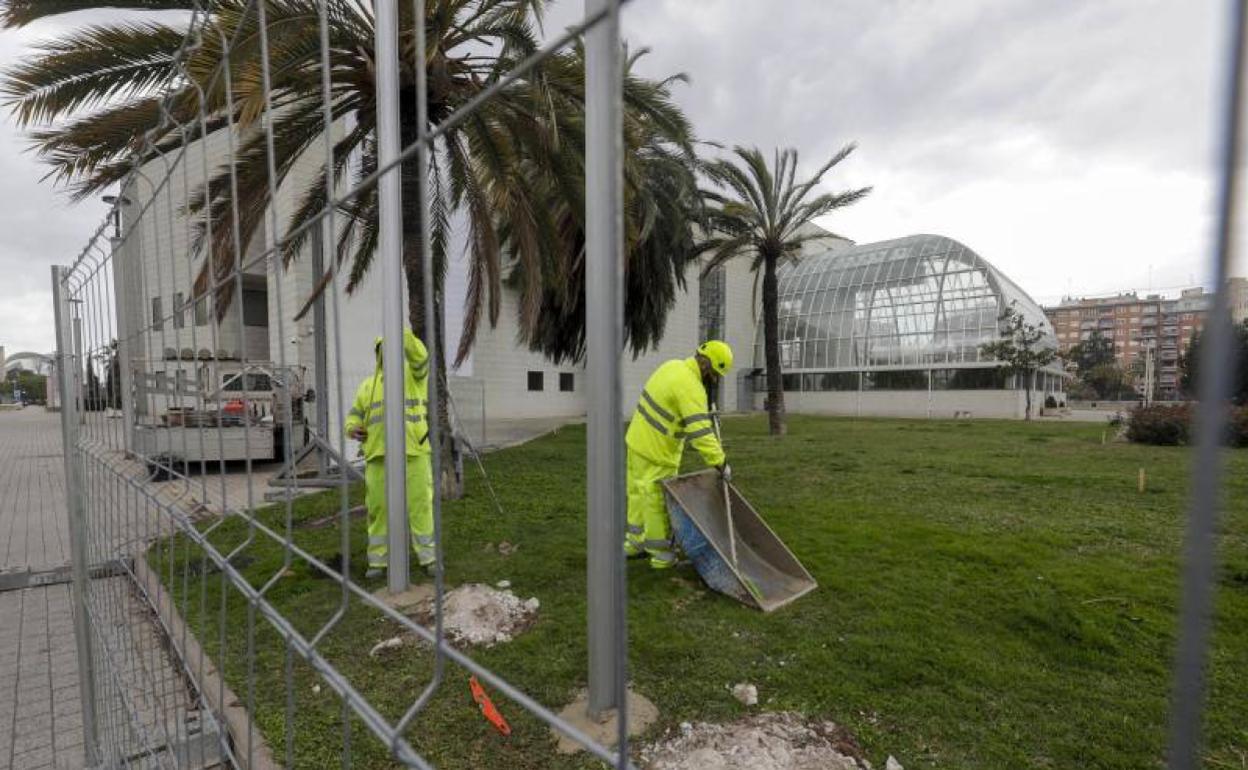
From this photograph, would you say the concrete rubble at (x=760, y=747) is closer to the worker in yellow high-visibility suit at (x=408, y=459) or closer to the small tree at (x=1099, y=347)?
the small tree at (x=1099, y=347)

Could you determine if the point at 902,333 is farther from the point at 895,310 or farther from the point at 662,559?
the point at 662,559

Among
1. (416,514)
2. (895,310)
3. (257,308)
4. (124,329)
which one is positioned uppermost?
(895,310)

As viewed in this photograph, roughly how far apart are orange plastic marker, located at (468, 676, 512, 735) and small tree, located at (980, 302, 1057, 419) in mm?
28151

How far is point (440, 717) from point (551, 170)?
522 centimetres

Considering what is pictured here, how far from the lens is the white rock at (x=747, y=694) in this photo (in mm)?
2776

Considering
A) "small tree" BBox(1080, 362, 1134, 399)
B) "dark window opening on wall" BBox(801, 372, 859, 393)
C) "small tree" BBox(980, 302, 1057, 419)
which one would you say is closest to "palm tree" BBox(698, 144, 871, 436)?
"small tree" BBox(1080, 362, 1134, 399)

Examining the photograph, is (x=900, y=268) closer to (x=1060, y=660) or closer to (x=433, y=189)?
(x=433, y=189)

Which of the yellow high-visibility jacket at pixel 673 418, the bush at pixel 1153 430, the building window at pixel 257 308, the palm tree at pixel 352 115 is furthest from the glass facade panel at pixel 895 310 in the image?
the yellow high-visibility jacket at pixel 673 418

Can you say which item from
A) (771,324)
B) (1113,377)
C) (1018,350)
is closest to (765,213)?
(771,324)

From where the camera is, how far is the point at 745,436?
55.4 ft

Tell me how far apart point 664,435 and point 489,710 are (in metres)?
2.38

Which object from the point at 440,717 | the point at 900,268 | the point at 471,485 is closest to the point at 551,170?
the point at 471,485

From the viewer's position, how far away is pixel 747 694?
9.23 feet

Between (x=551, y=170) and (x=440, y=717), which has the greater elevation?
(x=551, y=170)
